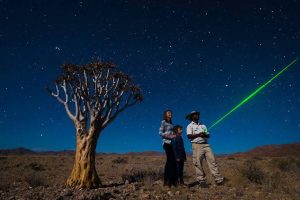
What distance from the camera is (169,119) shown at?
8.91 metres

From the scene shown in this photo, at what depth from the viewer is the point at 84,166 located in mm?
9766

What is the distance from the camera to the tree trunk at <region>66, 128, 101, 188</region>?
961 cm

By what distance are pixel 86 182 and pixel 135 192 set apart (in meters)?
2.05

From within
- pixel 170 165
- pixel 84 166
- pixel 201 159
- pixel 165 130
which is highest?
pixel 165 130

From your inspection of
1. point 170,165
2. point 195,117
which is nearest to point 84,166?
point 170,165

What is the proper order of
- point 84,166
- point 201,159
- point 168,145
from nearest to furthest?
point 168,145 < point 201,159 < point 84,166

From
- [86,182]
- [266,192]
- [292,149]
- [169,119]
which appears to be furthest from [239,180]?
[292,149]

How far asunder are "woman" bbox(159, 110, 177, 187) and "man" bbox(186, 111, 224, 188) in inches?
26.5

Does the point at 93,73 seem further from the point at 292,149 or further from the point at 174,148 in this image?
the point at 292,149

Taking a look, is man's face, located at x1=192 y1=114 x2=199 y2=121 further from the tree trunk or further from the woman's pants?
the tree trunk

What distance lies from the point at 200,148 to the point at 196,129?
1.85 ft

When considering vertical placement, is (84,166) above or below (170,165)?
below

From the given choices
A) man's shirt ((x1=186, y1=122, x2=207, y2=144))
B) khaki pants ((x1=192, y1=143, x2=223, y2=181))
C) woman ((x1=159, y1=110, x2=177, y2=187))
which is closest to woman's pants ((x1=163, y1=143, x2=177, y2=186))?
woman ((x1=159, y1=110, x2=177, y2=187))

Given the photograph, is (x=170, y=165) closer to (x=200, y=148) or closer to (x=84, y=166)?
(x=200, y=148)
